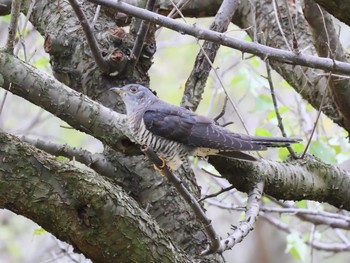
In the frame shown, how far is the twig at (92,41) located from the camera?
2.62 metres

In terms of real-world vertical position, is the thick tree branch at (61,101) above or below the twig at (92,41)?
below

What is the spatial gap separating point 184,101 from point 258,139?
1.61ft

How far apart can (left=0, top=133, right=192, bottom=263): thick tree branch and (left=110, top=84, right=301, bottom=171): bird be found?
714 mm

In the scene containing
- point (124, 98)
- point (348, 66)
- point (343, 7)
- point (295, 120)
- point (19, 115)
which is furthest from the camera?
point (19, 115)

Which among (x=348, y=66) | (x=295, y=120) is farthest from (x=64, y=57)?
(x=295, y=120)

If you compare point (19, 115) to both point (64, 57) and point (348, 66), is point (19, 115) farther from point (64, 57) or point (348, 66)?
point (348, 66)

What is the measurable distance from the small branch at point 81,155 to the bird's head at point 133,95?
286 millimetres

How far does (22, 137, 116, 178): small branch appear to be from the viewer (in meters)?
3.04

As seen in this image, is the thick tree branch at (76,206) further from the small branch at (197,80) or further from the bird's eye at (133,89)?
the small branch at (197,80)

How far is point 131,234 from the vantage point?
2.36 m

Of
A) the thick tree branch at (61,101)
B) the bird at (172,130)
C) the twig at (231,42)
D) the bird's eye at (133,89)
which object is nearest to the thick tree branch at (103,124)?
the thick tree branch at (61,101)

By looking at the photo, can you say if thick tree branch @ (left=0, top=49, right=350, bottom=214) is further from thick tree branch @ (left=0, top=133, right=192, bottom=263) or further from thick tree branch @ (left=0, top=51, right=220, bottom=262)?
thick tree branch @ (left=0, top=133, right=192, bottom=263)

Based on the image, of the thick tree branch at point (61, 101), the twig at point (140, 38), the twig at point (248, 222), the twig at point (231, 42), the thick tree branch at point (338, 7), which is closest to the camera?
the thick tree branch at point (338, 7)

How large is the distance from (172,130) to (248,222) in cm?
80
